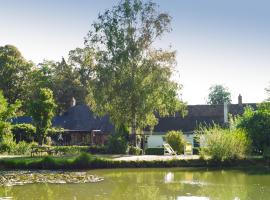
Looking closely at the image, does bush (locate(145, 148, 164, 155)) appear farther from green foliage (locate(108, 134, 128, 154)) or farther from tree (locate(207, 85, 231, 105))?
tree (locate(207, 85, 231, 105))

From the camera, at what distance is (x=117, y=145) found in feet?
138

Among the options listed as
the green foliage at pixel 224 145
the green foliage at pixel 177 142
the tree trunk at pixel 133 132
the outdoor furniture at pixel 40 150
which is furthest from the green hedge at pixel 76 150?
the green foliage at pixel 224 145

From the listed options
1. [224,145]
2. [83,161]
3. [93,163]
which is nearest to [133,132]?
[93,163]

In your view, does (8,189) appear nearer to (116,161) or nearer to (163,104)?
(116,161)

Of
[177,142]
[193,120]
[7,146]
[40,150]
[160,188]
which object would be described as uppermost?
[193,120]

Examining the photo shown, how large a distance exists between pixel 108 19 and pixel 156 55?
555 cm

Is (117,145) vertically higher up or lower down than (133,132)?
lower down

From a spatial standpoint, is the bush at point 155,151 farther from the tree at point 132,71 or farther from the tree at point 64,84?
the tree at point 64,84

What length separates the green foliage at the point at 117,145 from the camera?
1647 inches

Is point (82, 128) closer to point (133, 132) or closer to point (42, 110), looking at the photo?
point (133, 132)

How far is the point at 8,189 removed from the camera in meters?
21.9

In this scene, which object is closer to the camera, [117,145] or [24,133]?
[117,145]

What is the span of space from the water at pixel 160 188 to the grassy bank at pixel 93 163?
13.7 feet

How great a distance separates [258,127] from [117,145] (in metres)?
12.0
